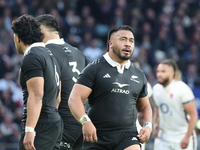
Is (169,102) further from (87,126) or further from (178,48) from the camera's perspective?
(178,48)

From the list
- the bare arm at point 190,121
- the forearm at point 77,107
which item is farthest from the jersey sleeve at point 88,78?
the bare arm at point 190,121

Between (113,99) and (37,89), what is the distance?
37.2 inches

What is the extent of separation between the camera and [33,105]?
3.72m

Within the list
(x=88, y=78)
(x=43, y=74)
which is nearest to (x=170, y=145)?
(x=88, y=78)

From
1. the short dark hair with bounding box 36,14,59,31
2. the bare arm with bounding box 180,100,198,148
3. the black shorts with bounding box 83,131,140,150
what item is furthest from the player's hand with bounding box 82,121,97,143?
the bare arm with bounding box 180,100,198,148

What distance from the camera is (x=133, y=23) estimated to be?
14.5 m

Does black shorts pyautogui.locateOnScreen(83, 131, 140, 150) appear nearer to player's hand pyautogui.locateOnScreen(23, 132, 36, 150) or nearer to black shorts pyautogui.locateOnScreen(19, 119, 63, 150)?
black shorts pyautogui.locateOnScreen(19, 119, 63, 150)

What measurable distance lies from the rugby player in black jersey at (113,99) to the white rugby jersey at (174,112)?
249 centimetres

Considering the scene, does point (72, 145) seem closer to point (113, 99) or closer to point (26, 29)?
point (113, 99)

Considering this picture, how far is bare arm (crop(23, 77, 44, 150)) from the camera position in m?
3.71

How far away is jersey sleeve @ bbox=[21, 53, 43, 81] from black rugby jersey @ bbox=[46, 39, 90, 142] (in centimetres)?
112

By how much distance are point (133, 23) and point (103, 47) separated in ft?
5.50

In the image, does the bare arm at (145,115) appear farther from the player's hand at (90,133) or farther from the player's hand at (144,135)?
the player's hand at (90,133)

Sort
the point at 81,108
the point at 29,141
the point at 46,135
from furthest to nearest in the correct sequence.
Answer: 1. the point at 81,108
2. the point at 46,135
3. the point at 29,141
